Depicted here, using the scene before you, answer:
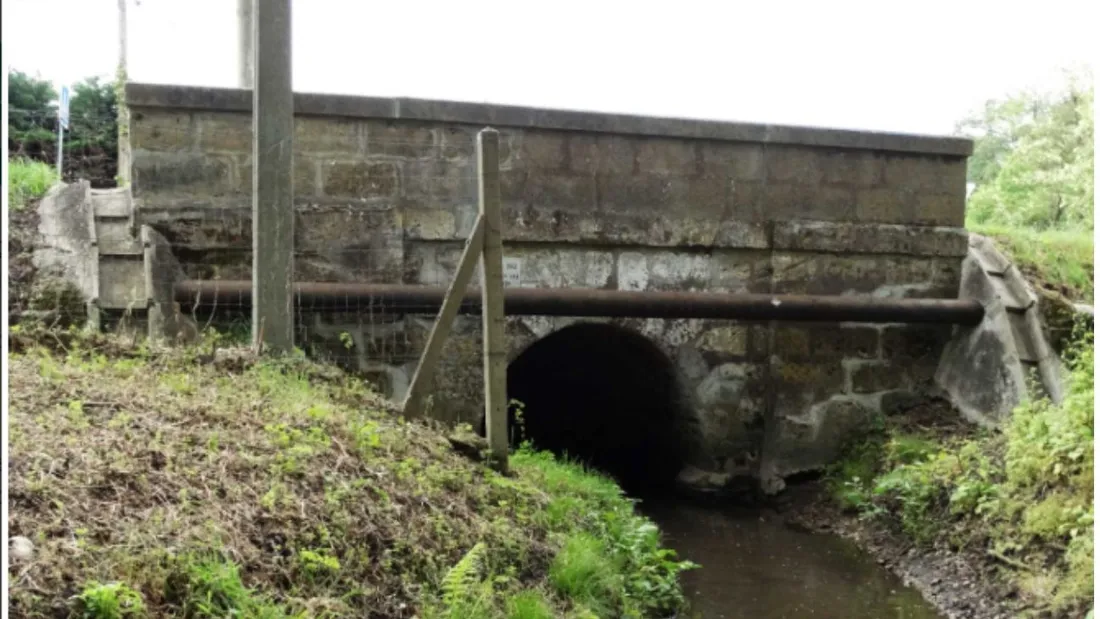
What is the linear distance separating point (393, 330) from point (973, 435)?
4.62 meters

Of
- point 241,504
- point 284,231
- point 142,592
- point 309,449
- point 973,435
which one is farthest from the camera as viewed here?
point 973,435

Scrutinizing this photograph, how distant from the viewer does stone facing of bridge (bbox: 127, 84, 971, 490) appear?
7.37 meters

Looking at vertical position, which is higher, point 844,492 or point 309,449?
point 309,449

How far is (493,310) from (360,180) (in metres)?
2.24

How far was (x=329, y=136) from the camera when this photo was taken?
7594 millimetres

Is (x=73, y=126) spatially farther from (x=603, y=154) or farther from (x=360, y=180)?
(x=603, y=154)

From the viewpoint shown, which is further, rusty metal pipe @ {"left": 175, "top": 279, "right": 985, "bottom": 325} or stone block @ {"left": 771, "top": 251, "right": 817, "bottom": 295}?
stone block @ {"left": 771, "top": 251, "right": 817, "bottom": 295}

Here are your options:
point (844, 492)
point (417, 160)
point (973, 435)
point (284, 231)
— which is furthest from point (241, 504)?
point (973, 435)

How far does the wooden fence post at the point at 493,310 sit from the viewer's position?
5.91m

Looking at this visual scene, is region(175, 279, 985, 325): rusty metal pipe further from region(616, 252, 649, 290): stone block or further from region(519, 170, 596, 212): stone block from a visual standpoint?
region(519, 170, 596, 212): stone block

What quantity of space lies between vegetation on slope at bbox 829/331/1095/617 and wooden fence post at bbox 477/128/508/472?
10.2 feet

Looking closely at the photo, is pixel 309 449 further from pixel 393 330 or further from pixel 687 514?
pixel 687 514

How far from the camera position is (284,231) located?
20.6 feet

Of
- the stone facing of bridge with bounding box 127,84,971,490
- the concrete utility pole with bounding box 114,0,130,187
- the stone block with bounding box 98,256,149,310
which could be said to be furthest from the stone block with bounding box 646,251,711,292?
the concrete utility pole with bounding box 114,0,130,187
